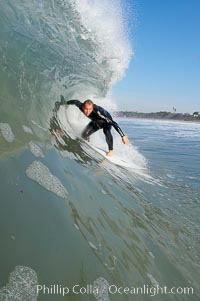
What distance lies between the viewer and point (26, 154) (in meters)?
3.99

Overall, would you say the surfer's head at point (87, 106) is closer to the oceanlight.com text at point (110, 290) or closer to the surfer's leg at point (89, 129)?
the surfer's leg at point (89, 129)

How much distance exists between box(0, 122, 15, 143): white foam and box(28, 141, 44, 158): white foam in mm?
342

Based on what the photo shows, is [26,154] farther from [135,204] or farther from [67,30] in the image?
[67,30]

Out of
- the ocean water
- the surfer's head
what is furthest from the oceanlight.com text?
the surfer's head

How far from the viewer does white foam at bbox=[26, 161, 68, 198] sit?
3.68 m

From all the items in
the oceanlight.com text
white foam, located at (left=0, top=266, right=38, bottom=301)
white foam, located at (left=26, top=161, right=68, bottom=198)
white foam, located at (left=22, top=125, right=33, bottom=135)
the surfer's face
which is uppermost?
the surfer's face

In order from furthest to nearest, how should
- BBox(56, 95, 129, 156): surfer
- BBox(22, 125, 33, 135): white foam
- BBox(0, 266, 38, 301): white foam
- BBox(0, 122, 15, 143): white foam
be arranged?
BBox(56, 95, 129, 156): surfer < BBox(22, 125, 33, 135): white foam < BBox(0, 122, 15, 143): white foam < BBox(0, 266, 38, 301): white foam

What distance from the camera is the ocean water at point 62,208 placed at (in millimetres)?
2521

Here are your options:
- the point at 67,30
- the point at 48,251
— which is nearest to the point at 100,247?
the point at 48,251

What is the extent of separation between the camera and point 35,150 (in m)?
Answer: 4.32

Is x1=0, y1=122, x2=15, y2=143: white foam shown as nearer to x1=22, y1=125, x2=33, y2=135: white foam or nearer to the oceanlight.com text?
x1=22, y1=125, x2=33, y2=135: white foam

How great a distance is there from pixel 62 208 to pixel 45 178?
0.55m

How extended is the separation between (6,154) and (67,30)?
20.6 feet

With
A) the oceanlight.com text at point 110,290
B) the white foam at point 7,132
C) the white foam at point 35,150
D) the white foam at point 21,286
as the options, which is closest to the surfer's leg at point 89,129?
the white foam at point 35,150
